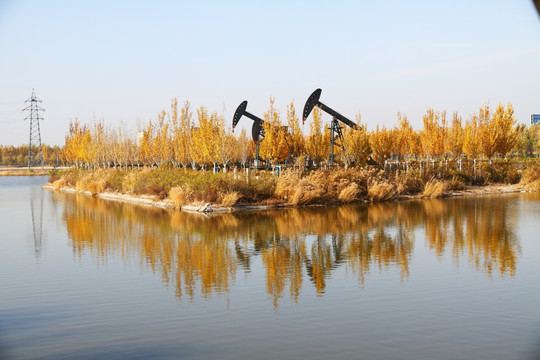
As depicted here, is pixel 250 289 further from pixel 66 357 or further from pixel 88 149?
pixel 88 149

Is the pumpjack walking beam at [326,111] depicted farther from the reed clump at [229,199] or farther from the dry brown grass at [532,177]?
the dry brown grass at [532,177]

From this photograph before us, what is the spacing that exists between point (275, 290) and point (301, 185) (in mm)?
16651

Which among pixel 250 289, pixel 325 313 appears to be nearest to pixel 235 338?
pixel 325 313

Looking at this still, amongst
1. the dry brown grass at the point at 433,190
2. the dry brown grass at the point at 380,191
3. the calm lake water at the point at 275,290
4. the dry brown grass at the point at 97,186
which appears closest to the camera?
the calm lake water at the point at 275,290

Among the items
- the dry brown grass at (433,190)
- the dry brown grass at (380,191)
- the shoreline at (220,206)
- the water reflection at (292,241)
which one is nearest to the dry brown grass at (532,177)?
the shoreline at (220,206)

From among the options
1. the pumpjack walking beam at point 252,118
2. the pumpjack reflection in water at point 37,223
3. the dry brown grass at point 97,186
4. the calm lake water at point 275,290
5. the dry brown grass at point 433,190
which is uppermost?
the pumpjack walking beam at point 252,118

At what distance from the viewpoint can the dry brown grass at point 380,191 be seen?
29.4 m

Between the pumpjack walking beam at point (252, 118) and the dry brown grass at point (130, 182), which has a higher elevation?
the pumpjack walking beam at point (252, 118)

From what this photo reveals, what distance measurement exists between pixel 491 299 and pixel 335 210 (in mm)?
15851

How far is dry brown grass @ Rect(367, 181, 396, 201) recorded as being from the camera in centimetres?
2941

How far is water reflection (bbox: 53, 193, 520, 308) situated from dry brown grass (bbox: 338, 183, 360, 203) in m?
1.39

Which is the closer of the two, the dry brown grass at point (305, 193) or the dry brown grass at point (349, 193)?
the dry brown grass at point (305, 193)

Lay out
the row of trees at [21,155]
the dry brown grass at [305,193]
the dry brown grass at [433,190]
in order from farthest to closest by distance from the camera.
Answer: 1. the row of trees at [21,155]
2. the dry brown grass at [433,190]
3. the dry brown grass at [305,193]

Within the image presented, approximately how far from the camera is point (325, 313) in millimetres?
9398
